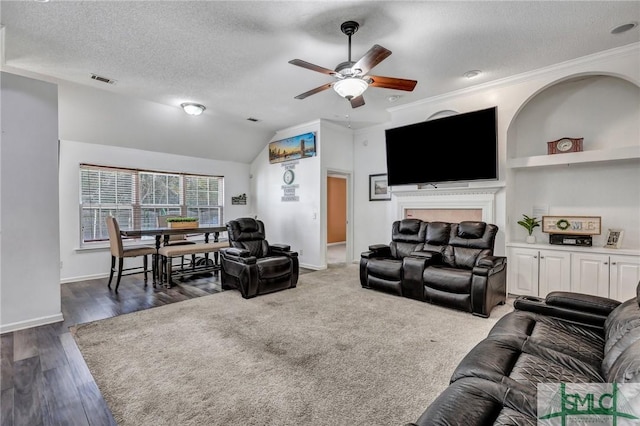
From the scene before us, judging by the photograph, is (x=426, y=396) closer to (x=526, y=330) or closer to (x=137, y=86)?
(x=526, y=330)

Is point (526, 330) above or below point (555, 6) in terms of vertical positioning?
below

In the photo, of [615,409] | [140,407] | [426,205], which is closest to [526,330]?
[615,409]

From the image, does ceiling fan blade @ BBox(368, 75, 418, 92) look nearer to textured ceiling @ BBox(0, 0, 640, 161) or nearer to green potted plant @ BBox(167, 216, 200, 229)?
textured ceiling @ BBox(0, 0, 640, 161)

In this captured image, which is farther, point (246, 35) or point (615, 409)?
point (246, 35)

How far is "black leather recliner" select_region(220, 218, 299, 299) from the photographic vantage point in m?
4.23

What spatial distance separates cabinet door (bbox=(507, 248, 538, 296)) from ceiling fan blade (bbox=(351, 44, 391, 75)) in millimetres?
3254

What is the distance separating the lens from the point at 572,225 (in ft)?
13.1

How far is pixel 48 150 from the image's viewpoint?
337 cm

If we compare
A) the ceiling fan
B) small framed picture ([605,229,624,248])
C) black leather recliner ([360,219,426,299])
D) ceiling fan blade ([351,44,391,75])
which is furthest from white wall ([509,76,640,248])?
ceiling fan blade ([351,44,391,75])

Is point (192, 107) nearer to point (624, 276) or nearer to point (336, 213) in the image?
point (336, 213)

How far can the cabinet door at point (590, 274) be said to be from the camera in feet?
11.7

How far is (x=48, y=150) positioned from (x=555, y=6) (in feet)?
16.9

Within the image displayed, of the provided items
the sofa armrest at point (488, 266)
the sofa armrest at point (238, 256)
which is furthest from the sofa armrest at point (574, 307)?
the sofa armrest at point (238, 256)

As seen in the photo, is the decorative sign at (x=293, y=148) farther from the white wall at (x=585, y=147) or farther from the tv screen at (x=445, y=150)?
the white wall at (x=585, y=147)
